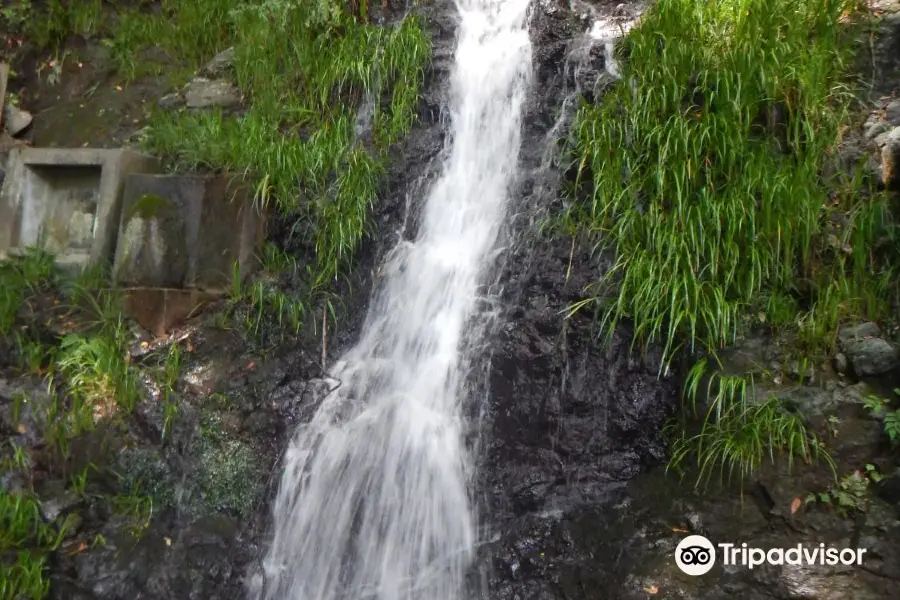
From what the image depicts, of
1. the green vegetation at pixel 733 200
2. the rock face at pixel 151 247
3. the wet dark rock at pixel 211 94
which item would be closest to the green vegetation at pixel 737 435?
the green vegetation at pixel 733 200

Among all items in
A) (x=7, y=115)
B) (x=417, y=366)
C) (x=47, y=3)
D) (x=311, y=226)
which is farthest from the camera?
(x=47, y=3)

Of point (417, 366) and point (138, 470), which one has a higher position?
point (417, 366)

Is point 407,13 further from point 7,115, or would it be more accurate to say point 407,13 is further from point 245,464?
point 245,464

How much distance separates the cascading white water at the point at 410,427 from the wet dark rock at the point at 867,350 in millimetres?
2202

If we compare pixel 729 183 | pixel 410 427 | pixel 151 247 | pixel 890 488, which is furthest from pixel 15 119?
pixel 890 488

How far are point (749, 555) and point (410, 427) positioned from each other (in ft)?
6.62

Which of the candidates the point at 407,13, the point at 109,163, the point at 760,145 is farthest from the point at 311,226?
the point at 760,145

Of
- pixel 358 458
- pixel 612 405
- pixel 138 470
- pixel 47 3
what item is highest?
pixel 47 3

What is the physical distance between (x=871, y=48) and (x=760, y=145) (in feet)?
3.70

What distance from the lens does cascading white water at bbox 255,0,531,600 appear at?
3764 mm

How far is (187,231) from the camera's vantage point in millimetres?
5223

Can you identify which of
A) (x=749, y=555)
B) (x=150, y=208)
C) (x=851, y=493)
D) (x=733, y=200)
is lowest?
(x=749, y=555)

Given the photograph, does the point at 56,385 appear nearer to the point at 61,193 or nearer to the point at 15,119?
the point at 61,193

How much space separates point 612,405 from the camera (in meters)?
3.87
